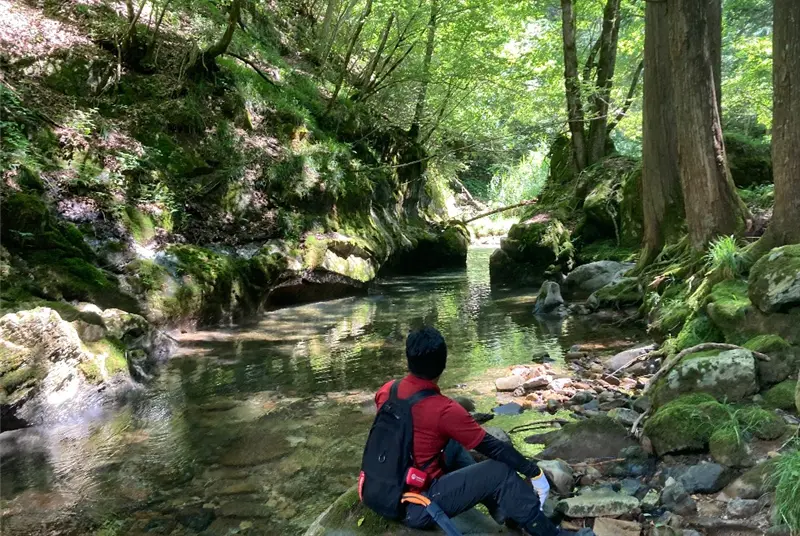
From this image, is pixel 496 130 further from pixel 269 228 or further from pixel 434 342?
pixel 434 342

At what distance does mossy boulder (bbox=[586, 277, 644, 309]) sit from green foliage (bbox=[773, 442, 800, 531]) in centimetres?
725

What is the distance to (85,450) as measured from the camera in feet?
16.9

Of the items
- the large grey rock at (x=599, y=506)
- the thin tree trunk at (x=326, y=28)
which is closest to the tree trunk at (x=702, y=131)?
the large grey rock at (x=599, y=506)

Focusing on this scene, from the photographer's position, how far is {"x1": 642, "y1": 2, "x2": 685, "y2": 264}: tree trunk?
10.1m

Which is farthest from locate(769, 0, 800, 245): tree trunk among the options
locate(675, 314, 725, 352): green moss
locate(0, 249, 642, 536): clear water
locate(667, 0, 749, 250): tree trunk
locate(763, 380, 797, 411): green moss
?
locate(0, 249, 642, 536): clear water

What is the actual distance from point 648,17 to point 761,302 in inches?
302

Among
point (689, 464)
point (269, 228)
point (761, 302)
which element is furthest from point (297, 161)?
point (689, 464)

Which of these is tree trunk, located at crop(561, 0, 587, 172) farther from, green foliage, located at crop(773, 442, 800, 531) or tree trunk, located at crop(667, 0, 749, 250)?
green foliage, located at crop(773, 442, 800, 531)

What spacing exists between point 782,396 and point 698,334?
6.14ft

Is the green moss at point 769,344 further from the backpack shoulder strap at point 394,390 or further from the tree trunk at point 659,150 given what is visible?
the tree trunk at point 659,150

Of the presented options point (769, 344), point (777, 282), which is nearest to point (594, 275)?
point (777, 282)

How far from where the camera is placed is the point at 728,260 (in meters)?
6.50

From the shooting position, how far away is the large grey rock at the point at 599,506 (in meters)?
3.17

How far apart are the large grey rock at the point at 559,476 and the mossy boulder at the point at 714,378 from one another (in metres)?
1.37
